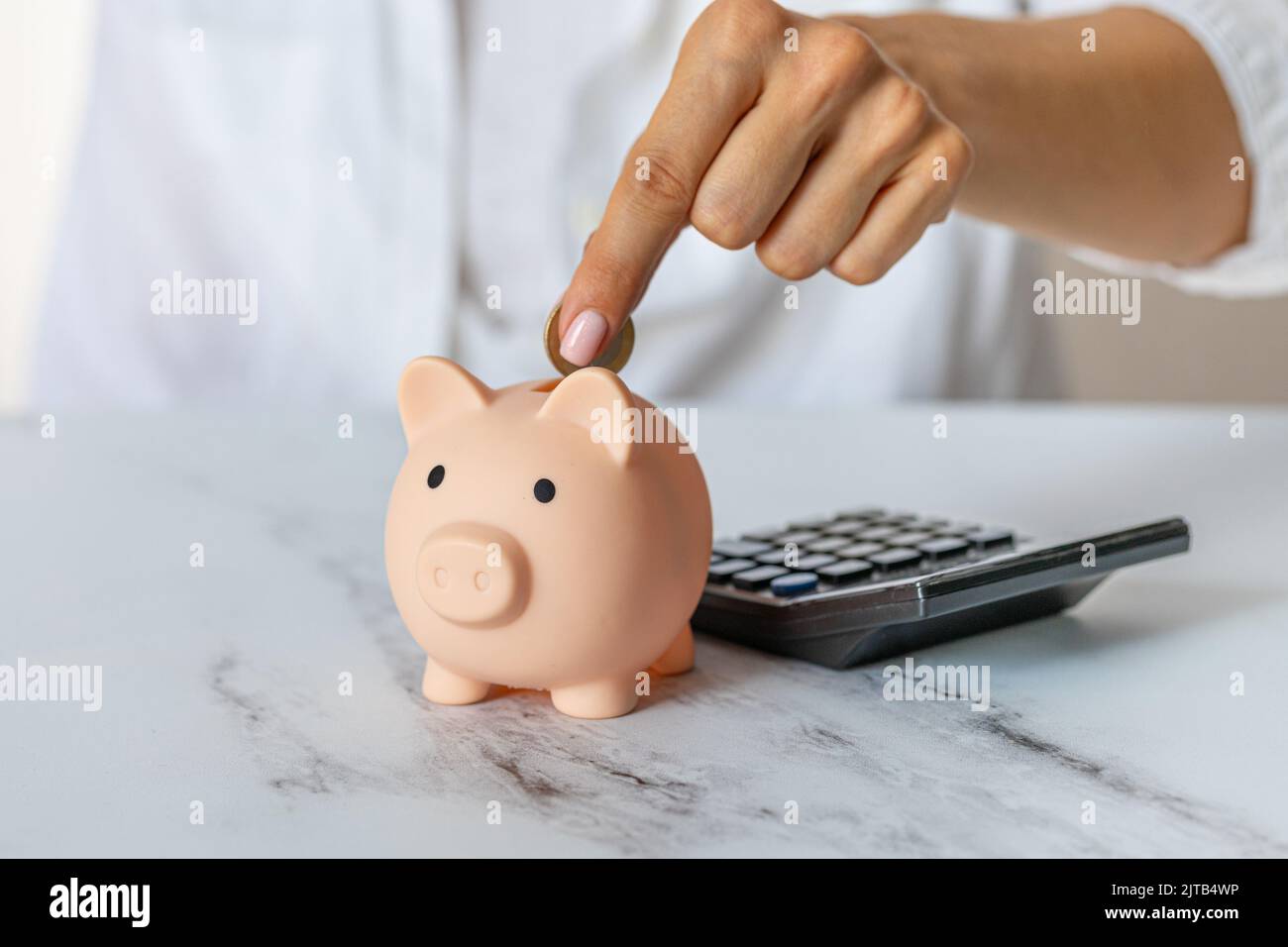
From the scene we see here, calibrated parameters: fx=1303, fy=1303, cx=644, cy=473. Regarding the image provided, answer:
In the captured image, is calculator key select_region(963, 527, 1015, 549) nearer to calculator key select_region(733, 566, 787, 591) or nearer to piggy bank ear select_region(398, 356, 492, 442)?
calculator key select_region(733, 566, 787, 591)

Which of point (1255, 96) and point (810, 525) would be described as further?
point (1255, 96)

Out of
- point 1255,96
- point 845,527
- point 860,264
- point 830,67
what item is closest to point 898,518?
point 845,527

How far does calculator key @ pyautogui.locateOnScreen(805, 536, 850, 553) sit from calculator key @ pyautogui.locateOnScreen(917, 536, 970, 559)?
46 mm

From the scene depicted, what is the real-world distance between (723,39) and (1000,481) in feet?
1.66

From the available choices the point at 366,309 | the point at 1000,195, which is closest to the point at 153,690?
the point at 1000,195

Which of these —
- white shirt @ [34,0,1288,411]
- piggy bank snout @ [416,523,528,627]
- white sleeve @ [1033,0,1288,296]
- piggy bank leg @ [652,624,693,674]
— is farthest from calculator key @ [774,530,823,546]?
white shirt @ [34,0,1288,411]

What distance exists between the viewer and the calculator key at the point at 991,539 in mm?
629

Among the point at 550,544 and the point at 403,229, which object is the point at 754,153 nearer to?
the point at 550,544

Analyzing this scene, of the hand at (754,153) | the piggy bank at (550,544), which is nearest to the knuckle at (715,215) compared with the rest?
the hand at (754,153)

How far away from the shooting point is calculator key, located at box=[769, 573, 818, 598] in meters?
0.60

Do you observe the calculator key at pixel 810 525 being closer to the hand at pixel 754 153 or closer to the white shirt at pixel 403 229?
the hand at pixel 754 153

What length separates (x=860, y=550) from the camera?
0.63m

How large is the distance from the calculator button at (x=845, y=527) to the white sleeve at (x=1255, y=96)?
1.54 ft

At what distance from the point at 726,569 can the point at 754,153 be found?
7.9 inches
